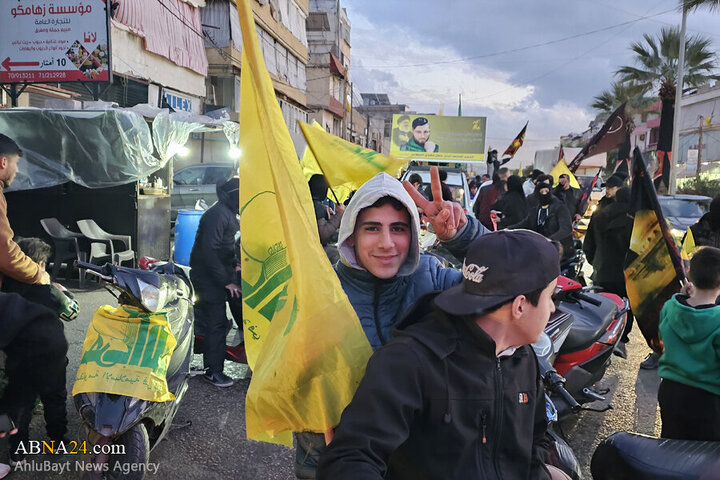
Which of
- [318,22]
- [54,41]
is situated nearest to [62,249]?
[54,41]

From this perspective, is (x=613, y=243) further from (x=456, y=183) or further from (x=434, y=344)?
(x=456, y=183)

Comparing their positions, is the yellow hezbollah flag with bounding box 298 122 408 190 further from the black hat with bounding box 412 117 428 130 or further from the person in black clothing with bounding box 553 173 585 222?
the black hat with bounding box 412 117 428 130

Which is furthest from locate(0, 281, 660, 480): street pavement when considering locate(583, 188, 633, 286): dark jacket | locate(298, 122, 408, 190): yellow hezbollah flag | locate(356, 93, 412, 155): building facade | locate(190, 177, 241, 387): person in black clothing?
locate(356, 93, 412, 155): building facade

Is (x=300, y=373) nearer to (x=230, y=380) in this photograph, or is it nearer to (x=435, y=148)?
(x=230, y=380)

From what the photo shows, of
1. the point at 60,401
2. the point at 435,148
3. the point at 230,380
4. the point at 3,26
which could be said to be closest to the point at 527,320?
the point at 60,401

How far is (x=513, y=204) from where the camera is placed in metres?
8.48

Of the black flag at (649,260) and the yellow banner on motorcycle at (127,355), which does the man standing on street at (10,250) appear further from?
the black flag at (649,260)

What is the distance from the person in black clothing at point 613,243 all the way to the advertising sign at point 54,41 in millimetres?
9222

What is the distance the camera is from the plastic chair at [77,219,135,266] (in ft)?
26.5

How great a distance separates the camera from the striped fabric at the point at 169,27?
622 inches

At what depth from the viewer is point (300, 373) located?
5.36 ft

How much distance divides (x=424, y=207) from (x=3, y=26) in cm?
1190

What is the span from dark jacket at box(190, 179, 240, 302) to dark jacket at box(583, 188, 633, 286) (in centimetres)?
434

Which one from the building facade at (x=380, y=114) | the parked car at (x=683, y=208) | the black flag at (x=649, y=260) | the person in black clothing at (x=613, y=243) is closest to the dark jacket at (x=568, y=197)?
the person in black clothing at (x=613, y=243)
